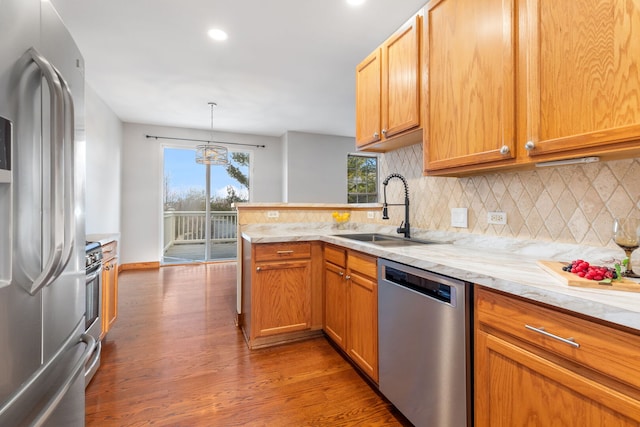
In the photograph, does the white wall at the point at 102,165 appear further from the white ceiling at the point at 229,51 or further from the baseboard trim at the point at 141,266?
the baseboard trim at the point at 141,266

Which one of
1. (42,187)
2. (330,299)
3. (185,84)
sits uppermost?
(185,84)

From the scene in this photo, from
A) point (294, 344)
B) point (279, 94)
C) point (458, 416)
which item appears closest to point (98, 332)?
point (294, 344)

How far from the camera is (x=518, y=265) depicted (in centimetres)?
122

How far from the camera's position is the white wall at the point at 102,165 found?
3699 millimetres

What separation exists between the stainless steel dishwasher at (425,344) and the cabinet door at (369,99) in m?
1.10

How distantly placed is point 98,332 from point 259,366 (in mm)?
1178

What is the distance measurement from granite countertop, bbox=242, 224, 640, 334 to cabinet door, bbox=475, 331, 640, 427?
0.20m

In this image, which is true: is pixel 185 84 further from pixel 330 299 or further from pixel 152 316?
pixel 330 299

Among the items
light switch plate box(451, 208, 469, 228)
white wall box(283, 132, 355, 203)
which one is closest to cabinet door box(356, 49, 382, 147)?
light switch plate box(451, 208, 469, 228)

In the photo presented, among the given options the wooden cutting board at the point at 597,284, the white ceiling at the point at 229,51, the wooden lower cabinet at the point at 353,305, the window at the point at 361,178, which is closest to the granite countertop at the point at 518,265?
the wooden cutting board at the point at 597,284

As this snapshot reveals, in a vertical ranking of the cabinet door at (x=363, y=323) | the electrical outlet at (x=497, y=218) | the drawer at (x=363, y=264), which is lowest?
the cabinet door at (x=363, y=323)

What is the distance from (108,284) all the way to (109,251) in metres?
0.27

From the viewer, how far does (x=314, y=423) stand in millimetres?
1544

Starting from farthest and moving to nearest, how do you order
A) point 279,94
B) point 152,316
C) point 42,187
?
point 279,94 < point 152,316 < point 42,187
